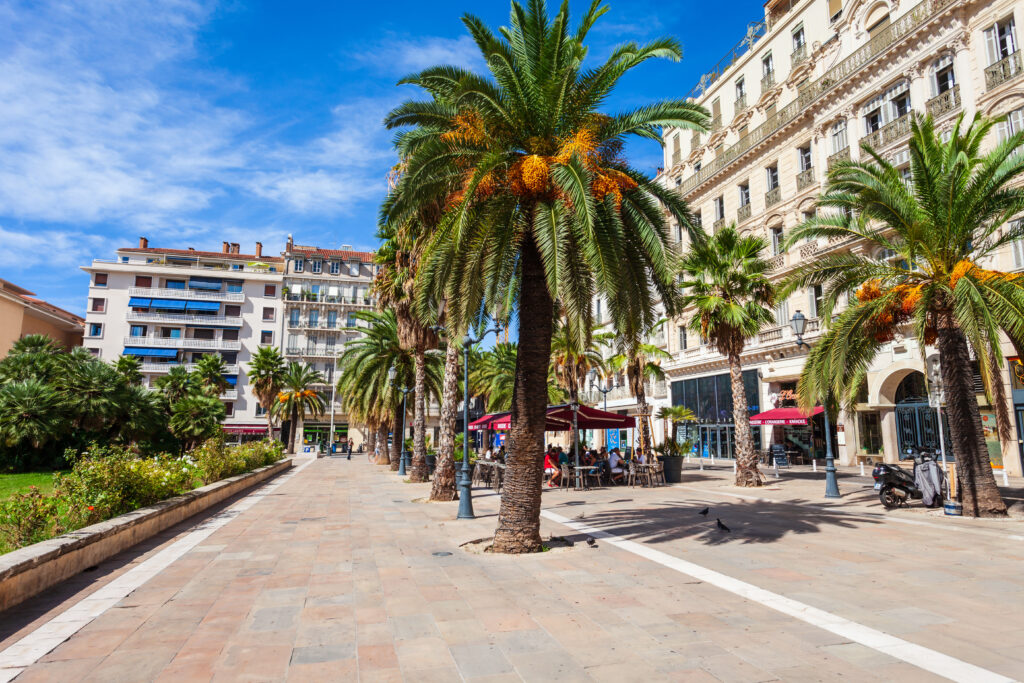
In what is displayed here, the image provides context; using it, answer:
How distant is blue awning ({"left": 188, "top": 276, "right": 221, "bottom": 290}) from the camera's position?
6938 centimetres

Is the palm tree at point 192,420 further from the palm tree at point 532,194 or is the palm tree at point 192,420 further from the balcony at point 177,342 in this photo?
the palm tree at point 532,194

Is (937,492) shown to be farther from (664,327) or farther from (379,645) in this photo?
(664,327)

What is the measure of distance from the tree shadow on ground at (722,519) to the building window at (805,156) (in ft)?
71.5

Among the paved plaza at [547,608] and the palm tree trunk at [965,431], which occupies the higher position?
the palm tree trunk at [965,431]

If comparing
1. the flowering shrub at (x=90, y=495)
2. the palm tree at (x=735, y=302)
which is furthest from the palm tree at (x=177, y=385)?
the palm tree at (x=735, y=302)

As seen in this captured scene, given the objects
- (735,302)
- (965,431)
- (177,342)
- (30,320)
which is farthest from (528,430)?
(177,342)

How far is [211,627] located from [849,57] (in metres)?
33.6

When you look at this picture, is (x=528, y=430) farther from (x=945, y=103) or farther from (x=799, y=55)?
(x=799, y=55)

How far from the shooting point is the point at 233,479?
1792 cm

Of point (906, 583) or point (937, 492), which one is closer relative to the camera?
point (906, 583)

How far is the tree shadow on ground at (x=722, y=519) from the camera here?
10.5 m

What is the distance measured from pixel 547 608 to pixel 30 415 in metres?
31.5

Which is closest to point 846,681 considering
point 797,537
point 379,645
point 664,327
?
point 379,645

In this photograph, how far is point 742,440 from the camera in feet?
68.4
